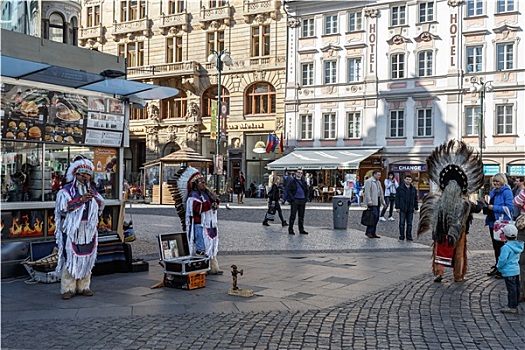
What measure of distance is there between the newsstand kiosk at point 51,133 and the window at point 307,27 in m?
29.4

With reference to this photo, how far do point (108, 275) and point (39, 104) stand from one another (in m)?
3.06

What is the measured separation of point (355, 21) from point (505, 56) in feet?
30.7

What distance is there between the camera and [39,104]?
10.0 meters

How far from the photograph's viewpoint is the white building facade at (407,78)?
3328cm

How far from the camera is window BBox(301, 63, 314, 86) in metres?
39.4

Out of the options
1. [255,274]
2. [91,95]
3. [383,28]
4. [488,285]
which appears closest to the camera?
[488,285]

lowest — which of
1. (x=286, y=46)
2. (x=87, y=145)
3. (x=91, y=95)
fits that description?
(x=87, y=145)

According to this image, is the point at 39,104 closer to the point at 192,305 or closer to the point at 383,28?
the point at 192,305

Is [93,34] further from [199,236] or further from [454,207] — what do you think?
[454,207]

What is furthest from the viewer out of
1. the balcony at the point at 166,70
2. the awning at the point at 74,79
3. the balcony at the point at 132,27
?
the balcony at the point at 132,27

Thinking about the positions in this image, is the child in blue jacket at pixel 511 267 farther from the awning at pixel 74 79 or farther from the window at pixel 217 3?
the window at pixel 217 3

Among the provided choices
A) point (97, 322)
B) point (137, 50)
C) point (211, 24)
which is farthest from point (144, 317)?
point (137, 50)

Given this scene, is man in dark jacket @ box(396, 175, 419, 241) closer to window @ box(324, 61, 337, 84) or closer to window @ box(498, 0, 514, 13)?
window @ box(498, 0, 514, 13)

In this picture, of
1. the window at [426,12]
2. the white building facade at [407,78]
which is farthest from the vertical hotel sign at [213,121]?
the window at [426,12]
